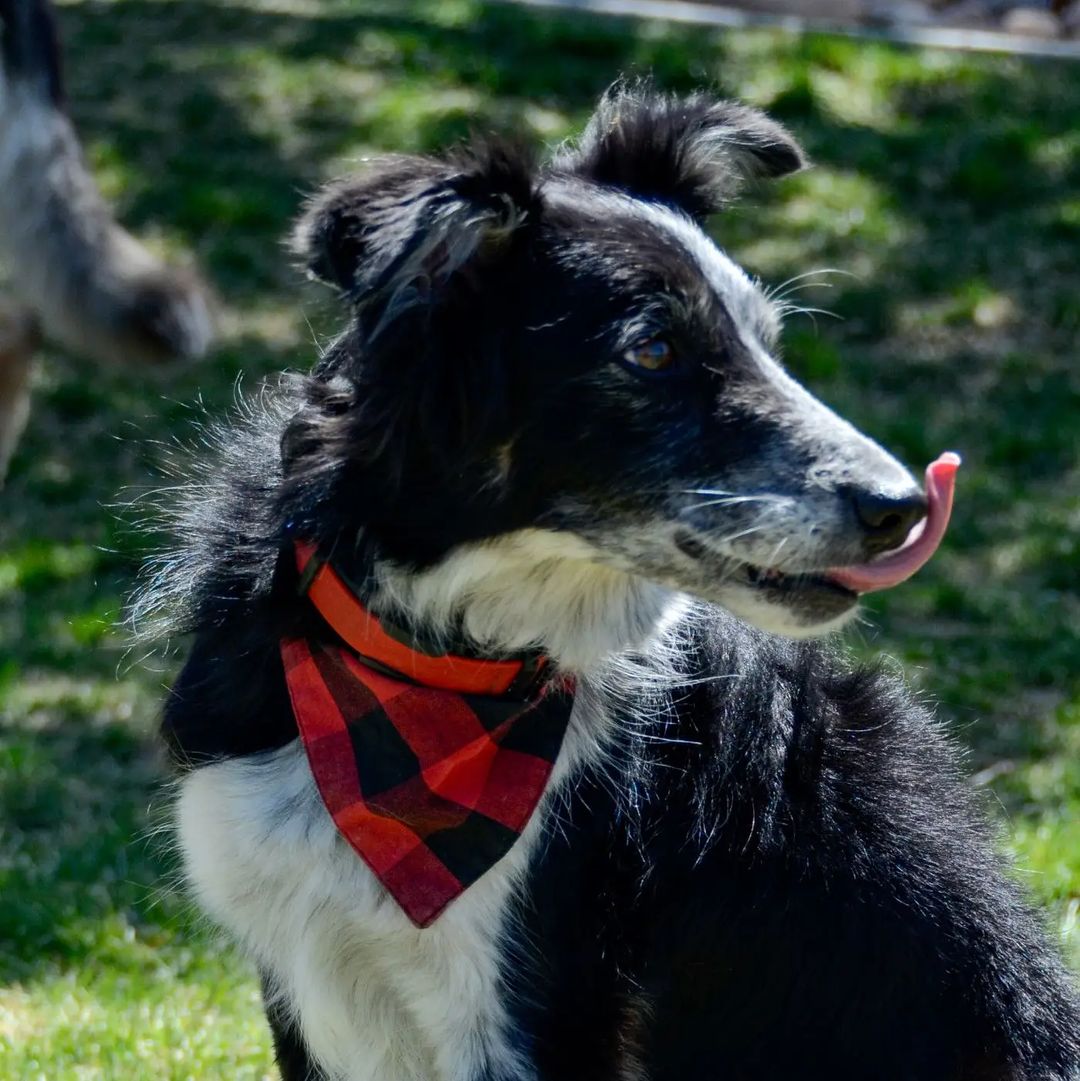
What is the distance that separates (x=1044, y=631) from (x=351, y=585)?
3.86 metres

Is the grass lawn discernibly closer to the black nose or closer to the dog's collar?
the dog's collar

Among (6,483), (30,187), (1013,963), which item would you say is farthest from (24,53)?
(1013,963)

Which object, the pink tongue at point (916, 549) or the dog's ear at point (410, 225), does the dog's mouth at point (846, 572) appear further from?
the dog's ear at point (410, 225)

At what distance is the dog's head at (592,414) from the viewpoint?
8.79 ft

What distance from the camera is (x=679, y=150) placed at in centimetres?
308

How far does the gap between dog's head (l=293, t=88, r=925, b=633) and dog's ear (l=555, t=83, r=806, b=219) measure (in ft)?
0.78

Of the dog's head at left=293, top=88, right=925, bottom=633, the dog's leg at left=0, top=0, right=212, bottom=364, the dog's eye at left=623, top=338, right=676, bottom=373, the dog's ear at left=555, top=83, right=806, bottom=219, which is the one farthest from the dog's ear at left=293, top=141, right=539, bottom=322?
the dog's leg at left=0, top=0, right=212, bottom=364

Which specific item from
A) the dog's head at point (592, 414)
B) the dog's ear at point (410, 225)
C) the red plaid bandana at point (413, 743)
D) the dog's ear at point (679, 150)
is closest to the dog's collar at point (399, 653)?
the red plaid bandana at point (413, 743)

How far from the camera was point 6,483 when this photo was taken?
290 inches

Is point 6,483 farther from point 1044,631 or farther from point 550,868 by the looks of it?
point 550,868

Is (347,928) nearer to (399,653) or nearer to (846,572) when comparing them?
(399,653)

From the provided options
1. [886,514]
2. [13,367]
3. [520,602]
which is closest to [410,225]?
[520,602]

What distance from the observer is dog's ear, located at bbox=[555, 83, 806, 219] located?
3080mm

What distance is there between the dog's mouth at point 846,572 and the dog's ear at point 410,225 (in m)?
0.60
